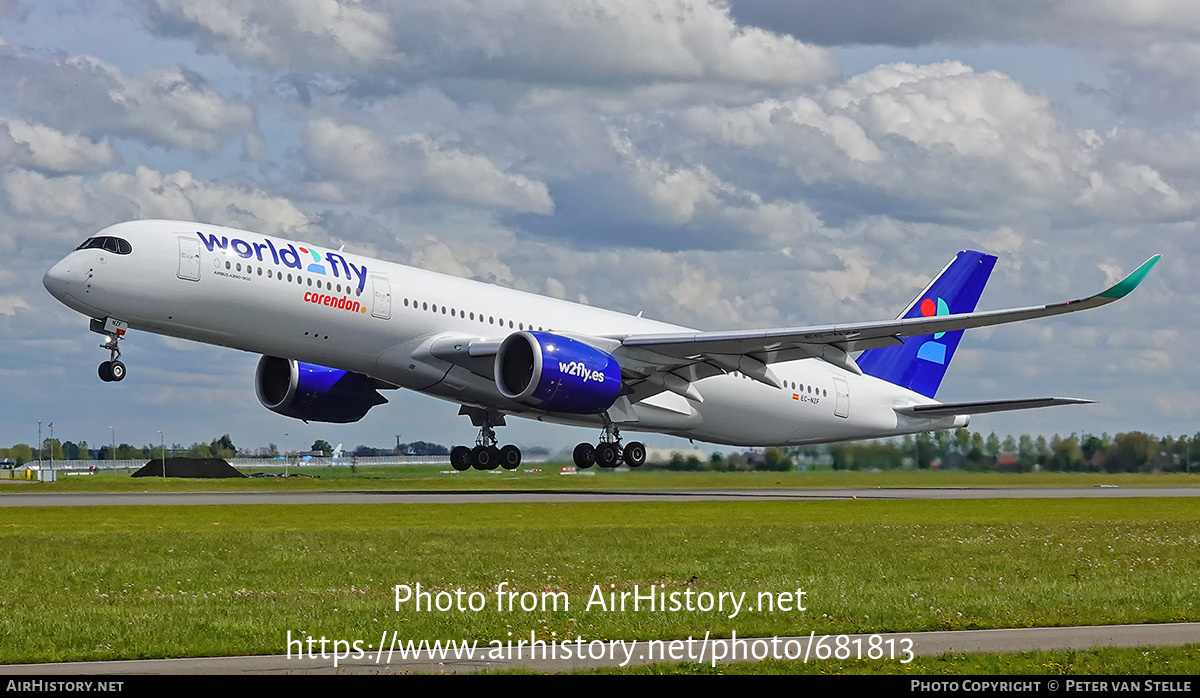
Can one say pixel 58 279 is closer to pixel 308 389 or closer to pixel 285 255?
pixel 285 255

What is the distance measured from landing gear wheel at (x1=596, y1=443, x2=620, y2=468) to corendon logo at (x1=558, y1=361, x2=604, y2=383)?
524 centimetres

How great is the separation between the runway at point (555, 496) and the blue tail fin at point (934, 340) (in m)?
4.30

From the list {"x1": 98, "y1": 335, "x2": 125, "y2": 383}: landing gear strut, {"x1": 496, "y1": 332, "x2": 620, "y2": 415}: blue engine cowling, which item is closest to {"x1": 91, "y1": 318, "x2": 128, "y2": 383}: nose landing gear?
{"x1": 98, "y1": 335, "x2": 125, "y2": 383}: landing gear strut

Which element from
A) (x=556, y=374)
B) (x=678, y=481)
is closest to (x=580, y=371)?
(x=556, y=374)

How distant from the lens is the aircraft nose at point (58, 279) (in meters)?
33.9

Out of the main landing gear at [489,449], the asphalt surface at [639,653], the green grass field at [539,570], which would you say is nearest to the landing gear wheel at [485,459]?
the main landing gear at [489,449]

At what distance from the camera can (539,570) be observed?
66.7 feet

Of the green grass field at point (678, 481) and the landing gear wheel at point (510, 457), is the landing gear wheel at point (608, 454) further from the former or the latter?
the landing gear wheel at point (510, 457)

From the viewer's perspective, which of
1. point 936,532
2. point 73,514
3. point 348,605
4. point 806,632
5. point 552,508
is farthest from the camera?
point 552,508

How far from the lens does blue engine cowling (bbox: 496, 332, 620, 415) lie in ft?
126

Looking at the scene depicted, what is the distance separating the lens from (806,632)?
14406mm
